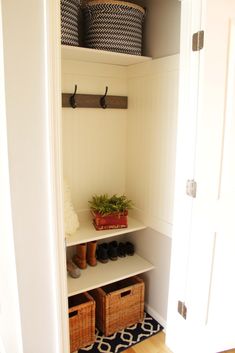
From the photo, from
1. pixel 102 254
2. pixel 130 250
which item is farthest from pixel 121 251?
pixel 102 254

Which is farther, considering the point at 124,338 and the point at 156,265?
the point at 156,265

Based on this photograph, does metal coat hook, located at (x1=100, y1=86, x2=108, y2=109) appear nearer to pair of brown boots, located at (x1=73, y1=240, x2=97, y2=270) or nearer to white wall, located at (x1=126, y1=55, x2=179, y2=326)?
white wall, located at (x1=126, y1=55, x2=179, y2=326)

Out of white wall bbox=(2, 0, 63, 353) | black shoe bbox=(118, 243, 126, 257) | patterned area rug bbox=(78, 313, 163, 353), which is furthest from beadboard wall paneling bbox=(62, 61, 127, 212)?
patterned area rug bbox=(78, 313, 163, 353)

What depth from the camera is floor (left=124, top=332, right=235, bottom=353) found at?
5.76ft

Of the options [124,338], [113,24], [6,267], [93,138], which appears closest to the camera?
[6,267]

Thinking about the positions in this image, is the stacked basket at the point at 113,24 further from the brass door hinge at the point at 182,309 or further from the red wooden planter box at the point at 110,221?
the brass door hinge at the point at 182,309

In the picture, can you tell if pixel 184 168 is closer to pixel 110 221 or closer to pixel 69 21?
pixel 110 221

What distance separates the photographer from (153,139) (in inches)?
73.0

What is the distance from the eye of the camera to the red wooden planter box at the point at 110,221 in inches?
71.7

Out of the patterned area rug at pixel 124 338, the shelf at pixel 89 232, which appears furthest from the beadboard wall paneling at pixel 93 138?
the patterned area rug at pixel 124 338

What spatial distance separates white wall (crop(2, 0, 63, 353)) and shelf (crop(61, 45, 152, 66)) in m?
0.49

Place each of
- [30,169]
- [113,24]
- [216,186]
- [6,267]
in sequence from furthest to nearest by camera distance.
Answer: [113,24], [216,186], [6,267], [30,169]

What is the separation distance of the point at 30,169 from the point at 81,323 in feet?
3.77

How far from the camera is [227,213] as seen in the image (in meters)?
1.52
